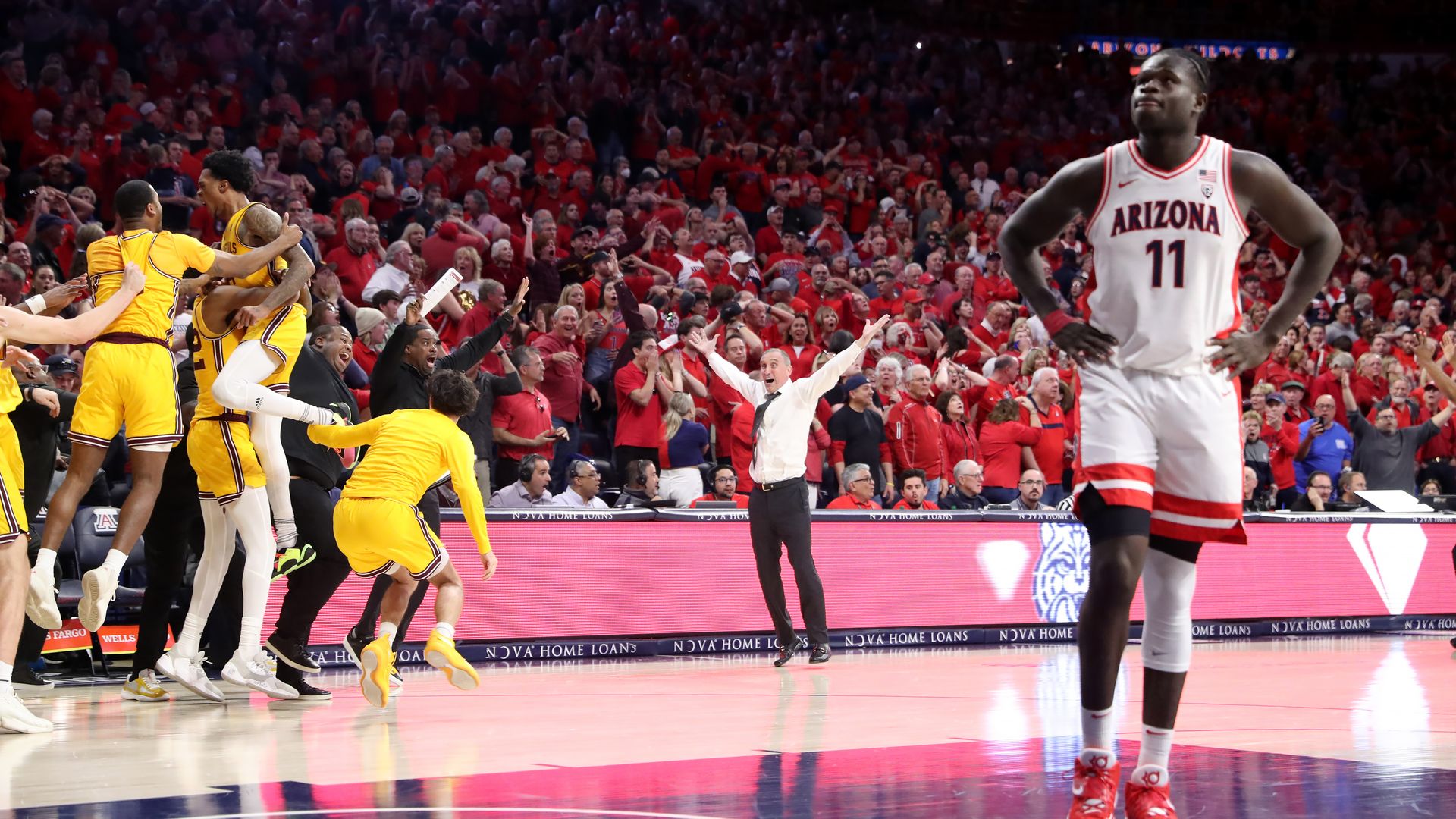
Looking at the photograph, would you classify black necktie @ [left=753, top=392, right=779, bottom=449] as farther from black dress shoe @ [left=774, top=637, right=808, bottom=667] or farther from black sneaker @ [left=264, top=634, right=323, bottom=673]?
black sneaker @ [left=264, top=634, right=323, bottom=673]

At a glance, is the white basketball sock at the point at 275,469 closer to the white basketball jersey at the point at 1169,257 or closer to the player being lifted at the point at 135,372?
the player being lifted at the point at 135,372

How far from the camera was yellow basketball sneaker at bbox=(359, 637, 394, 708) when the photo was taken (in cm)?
750

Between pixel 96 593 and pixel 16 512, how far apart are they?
3.11 feet

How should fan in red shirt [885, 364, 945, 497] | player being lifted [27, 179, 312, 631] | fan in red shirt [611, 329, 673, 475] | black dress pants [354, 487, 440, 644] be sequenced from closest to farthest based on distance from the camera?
player being lifted [27, 179, 312, 631] → black dress pants [354, 487, 440, 644] → fan in red shirt [611, 329, 673, 475] → fan in red shirt [885, 364, 945, 497]

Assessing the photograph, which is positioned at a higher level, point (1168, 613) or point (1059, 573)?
point (1168, 613)

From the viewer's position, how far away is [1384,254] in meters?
24.2

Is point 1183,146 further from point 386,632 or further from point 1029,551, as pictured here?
point 1029,551

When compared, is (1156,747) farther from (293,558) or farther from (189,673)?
(293,558)

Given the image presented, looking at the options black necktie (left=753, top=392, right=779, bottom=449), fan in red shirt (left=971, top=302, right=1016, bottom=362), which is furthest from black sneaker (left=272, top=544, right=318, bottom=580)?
fan in red shirt (left=971, top=302, right=1016, bottom=362)

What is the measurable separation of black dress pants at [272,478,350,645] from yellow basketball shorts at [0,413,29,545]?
1.82 m

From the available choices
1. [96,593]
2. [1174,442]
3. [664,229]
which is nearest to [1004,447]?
[664,229]

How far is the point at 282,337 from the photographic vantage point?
→ 8594 mm

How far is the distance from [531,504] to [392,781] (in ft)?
21.5

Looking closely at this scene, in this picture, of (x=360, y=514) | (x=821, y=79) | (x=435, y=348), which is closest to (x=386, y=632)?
(x=360, y=514)
